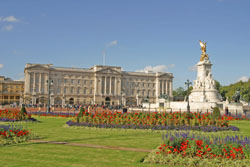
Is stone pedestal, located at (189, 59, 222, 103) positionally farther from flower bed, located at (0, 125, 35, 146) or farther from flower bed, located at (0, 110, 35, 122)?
flower bed, located at (0, 125, 35, 146)

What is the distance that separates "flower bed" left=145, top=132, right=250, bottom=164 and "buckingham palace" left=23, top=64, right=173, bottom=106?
92.1m

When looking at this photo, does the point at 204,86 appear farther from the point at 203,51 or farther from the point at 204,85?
the point at 203,51

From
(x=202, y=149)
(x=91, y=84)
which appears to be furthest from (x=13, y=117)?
(x=91, y=84)

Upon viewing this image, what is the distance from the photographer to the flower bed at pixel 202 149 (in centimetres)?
848

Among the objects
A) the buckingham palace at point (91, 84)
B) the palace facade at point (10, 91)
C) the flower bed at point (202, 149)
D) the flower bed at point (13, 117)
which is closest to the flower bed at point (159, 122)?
the flower bed at point (13, 117)

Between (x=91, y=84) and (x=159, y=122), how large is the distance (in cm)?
9593

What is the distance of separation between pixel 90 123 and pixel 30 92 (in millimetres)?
88091

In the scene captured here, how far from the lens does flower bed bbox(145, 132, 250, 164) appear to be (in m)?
8.48

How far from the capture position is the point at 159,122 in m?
18.9

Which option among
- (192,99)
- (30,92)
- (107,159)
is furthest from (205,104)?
(30,92)

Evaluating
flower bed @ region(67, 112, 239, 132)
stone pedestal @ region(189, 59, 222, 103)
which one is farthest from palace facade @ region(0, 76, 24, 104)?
flower bed @ region(67, 112, 239, 132)

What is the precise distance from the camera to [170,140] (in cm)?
961

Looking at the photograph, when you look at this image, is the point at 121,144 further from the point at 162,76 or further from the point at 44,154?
the point at 162,76

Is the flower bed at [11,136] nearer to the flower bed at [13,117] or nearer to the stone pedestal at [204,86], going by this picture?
the flower bed at [13,117]
